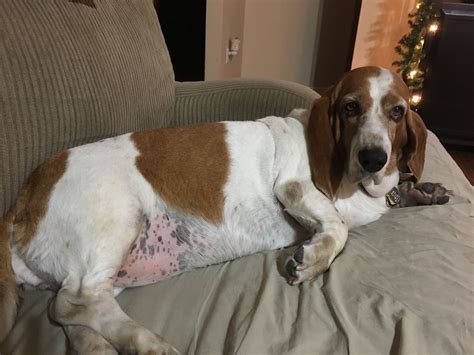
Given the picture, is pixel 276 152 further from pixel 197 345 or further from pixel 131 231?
pixel 197 345

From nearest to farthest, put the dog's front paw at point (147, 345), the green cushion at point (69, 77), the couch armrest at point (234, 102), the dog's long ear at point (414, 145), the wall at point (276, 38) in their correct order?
the dog's front paw at point (147, 345) < the green cushion at point (69, 77) < the dog's long ear at point (414, 145) < the couch armrest at point (234, 102) < the wall at point (276, 38)

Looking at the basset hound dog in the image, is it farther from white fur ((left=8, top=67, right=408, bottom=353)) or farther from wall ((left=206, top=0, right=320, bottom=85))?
wall ((left=206, top=0, right=320, bottom=85))

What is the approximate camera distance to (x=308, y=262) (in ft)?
4.53

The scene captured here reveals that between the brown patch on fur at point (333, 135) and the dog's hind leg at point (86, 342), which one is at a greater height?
the brown patch on fur at point (333, 135)

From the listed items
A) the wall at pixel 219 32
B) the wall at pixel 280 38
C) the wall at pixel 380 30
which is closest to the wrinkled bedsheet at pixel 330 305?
the wall at pixel 219 32

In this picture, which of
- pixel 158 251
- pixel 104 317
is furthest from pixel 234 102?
pixel 104 317

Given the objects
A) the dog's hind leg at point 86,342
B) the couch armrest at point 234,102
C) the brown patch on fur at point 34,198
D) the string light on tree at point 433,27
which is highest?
the string light on tree at point 433,27

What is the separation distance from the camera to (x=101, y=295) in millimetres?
1266

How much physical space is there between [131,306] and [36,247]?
0.33 m

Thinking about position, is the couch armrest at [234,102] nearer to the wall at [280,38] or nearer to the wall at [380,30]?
the wall at [380,30]

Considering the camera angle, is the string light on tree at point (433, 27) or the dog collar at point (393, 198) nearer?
the dog collar at point (393, 198)

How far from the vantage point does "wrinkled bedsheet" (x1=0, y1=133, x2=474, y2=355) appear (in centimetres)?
115

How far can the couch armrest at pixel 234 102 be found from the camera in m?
2.12

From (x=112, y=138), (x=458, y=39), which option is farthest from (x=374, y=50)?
(x=112, y=138)
